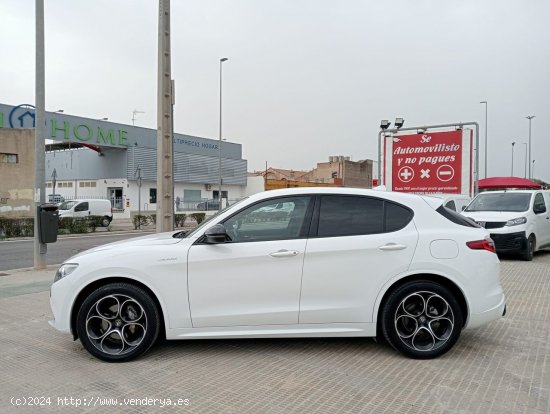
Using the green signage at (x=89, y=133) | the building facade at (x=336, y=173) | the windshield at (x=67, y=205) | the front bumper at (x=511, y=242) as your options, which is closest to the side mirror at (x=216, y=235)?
the front bumper at (x=511, y=242)

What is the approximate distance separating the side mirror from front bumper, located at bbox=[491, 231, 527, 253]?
28.2ft

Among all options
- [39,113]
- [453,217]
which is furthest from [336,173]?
[453,217]

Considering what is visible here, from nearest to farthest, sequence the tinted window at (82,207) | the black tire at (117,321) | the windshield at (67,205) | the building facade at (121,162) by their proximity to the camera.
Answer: the black tire at (117,321)
the windshield at (67,205)
the tinted window at (82,207)
the building facade at (121,162)

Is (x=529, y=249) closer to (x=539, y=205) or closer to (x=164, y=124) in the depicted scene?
(x=539, y=205)

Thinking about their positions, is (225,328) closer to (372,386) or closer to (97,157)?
(372,386)

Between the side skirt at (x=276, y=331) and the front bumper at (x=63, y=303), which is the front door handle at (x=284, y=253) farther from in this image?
the front bumper at (x=63, y=303)

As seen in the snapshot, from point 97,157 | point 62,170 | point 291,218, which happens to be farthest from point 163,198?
point 62,170

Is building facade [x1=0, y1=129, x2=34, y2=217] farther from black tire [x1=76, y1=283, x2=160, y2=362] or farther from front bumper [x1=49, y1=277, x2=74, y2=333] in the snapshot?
black tire [x1=76, y1=283, x2=160, y2=362]

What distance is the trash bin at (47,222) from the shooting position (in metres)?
9.62

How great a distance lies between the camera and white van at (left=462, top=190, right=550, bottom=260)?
35.0 feet

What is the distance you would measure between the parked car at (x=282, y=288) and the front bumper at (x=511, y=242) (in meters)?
7.14

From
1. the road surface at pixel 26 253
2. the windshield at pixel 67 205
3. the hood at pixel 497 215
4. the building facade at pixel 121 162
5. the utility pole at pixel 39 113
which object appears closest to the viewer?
the utility pole at pixel 39 113

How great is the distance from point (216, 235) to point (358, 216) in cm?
137

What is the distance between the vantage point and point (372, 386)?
3.62 m
